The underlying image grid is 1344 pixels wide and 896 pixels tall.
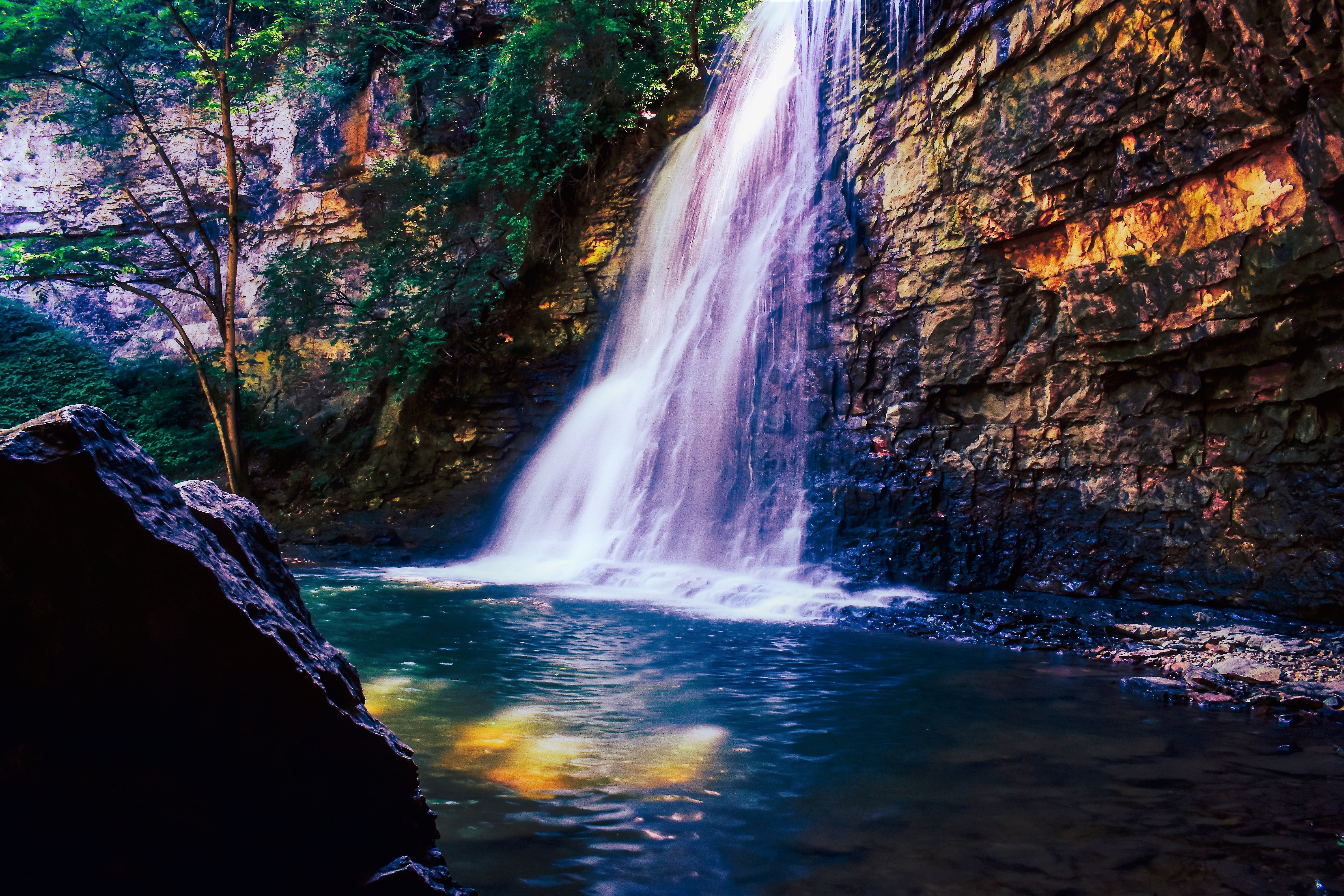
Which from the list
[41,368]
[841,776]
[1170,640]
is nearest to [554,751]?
[841,776]

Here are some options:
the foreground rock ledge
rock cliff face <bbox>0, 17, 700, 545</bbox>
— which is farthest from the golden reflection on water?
rock cliff face <bbox>0, 17, 700, 545</bbox>

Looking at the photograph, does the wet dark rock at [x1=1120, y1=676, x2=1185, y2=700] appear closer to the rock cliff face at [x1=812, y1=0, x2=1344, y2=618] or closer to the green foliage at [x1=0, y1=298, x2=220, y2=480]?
the rock cliff face at [x1=812, y1=0, x2=1344, y2=618]

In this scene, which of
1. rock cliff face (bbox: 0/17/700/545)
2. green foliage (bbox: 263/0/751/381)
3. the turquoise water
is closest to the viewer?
the turquoise water

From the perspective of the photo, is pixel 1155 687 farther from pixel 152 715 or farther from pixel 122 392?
pixel 122 392

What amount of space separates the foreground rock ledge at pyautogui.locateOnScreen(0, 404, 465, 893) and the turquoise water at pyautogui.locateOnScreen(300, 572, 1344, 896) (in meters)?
0.64

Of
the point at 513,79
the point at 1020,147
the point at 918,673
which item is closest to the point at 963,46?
the point at 1020,147

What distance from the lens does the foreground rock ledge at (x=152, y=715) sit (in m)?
1.54

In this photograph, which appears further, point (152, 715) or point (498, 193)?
point (498, 193)

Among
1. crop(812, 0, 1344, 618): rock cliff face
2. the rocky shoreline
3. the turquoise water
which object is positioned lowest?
the turquoise water

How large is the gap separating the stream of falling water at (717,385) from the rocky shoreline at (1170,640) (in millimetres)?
897

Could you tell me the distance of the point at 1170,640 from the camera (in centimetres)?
558

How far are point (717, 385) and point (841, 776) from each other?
7.51m

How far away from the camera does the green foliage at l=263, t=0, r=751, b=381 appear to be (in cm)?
1369

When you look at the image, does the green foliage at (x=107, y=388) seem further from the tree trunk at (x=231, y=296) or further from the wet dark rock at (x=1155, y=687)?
the wet dark rock at (x=1155, y=687)
